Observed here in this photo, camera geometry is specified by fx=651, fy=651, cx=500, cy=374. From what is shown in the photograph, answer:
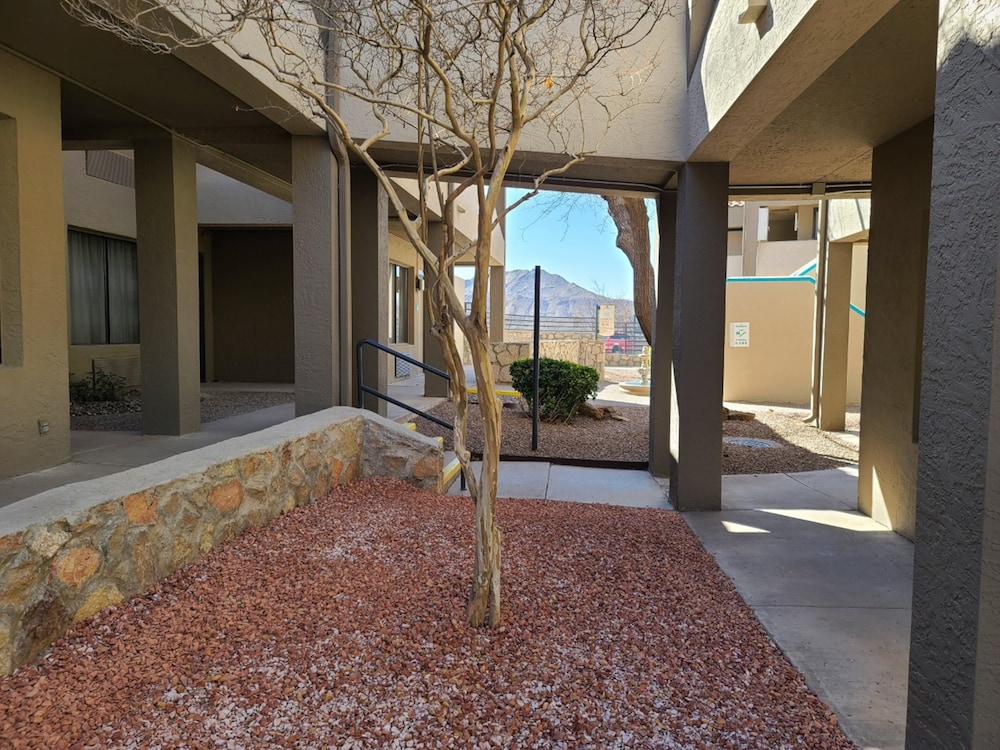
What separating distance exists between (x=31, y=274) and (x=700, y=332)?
5428 mm

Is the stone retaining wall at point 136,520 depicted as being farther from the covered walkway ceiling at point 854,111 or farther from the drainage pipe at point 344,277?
the covered walkway ceiling at point 854,111

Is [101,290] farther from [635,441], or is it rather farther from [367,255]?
[635,441]

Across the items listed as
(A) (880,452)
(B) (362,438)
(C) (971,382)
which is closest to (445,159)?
(B) (362,438)

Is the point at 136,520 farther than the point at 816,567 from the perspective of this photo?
No

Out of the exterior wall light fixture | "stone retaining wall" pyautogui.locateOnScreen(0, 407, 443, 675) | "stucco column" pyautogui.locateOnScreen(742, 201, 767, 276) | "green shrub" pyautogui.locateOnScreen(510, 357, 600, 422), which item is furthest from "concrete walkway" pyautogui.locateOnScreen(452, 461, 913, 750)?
"stucco column" pyautogui.locateOnScreen(742, 201, 767, 276)

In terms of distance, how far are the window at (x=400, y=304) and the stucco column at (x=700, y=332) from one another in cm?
1027

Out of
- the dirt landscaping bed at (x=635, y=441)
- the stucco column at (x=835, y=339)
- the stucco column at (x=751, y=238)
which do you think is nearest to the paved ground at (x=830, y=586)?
the dirt landscaping bed at (x=635, y=441)

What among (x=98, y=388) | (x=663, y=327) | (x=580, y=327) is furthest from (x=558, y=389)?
(x=580, y=327)

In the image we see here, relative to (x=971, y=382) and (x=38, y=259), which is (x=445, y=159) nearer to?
(x=38, y=259)

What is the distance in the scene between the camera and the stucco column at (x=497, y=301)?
18.1 m

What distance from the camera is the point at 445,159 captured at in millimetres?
5820

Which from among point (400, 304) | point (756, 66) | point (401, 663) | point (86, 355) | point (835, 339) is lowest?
point (401, 663)

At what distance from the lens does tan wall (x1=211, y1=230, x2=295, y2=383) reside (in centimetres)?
1292

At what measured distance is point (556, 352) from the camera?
1931cm
